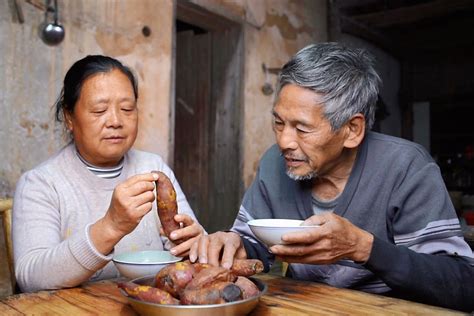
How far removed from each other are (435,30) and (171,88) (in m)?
6.80

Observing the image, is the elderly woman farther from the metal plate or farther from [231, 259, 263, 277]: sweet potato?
the metal plate

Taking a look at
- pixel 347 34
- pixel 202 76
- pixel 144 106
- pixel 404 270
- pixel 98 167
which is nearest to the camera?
pixel 404 270

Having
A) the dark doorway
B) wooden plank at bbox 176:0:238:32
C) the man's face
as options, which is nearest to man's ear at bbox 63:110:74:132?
the man's face

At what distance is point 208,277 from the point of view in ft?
4.37

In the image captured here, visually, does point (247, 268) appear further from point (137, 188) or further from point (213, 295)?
point (137, 188)

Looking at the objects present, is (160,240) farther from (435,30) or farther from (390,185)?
(435,30)

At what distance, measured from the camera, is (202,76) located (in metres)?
5.80

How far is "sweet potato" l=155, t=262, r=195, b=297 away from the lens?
137 centimetres

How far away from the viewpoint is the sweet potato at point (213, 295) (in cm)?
126

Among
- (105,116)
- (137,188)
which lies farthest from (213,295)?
(105,116)

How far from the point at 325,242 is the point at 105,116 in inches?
48.9

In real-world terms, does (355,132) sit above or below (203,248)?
above

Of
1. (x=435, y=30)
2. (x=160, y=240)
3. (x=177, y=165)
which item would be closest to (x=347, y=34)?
(x=435, y=30)

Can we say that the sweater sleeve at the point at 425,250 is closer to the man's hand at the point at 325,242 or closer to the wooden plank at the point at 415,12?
the man's hand at the point at 325,242
